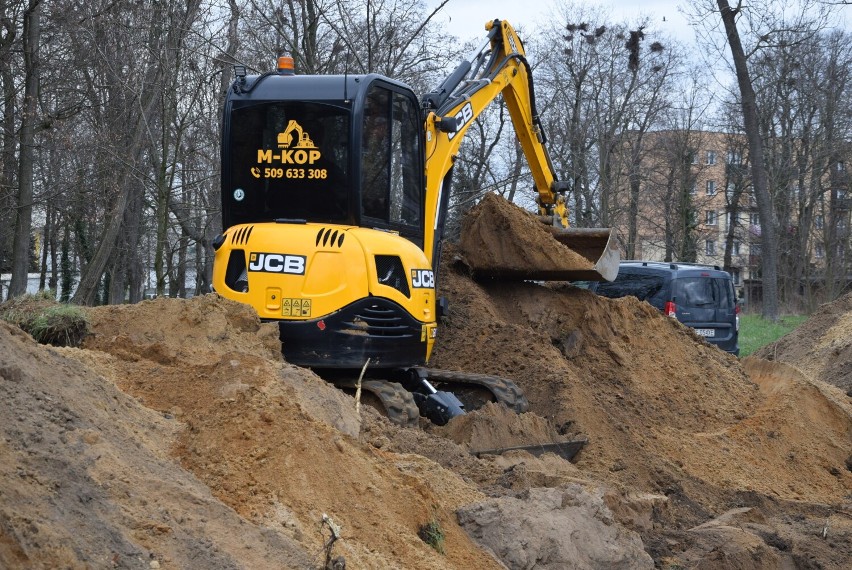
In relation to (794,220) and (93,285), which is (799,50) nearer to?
(794,220)

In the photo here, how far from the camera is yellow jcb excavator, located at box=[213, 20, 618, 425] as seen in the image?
842 centimetres

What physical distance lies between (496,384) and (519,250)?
225 centimetres

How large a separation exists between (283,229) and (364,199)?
2.50 ft

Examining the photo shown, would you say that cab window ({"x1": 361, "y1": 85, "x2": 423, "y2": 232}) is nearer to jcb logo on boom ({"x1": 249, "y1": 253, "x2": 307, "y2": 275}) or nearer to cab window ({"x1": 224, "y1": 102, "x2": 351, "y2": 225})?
cab window ({"x1": 224, "y1": 102, "x2": 351, "y2": 225})

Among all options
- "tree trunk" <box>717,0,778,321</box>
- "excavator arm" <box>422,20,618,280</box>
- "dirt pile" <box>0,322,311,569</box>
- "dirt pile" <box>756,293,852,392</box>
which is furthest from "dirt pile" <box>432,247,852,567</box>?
"tree trunk" <box>717,0,778,321</box>

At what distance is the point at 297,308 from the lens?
27.5ft

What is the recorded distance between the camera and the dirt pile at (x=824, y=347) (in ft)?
48.5

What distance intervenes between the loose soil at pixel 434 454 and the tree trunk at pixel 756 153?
52.7ft

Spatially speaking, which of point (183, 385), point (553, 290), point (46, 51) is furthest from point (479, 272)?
point (46, 51)

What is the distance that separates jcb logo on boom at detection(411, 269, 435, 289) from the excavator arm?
82 centimetres

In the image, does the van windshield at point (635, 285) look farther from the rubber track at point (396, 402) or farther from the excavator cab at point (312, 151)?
Result: the rubber track at point (396, 402)

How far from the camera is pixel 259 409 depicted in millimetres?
5273

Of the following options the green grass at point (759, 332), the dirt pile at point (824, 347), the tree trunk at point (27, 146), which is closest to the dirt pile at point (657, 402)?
the dirt pile at point (824, 347)

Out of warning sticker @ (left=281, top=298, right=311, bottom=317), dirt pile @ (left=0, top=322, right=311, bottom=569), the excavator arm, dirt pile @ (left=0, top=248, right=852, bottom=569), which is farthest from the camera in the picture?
the excavator arm
